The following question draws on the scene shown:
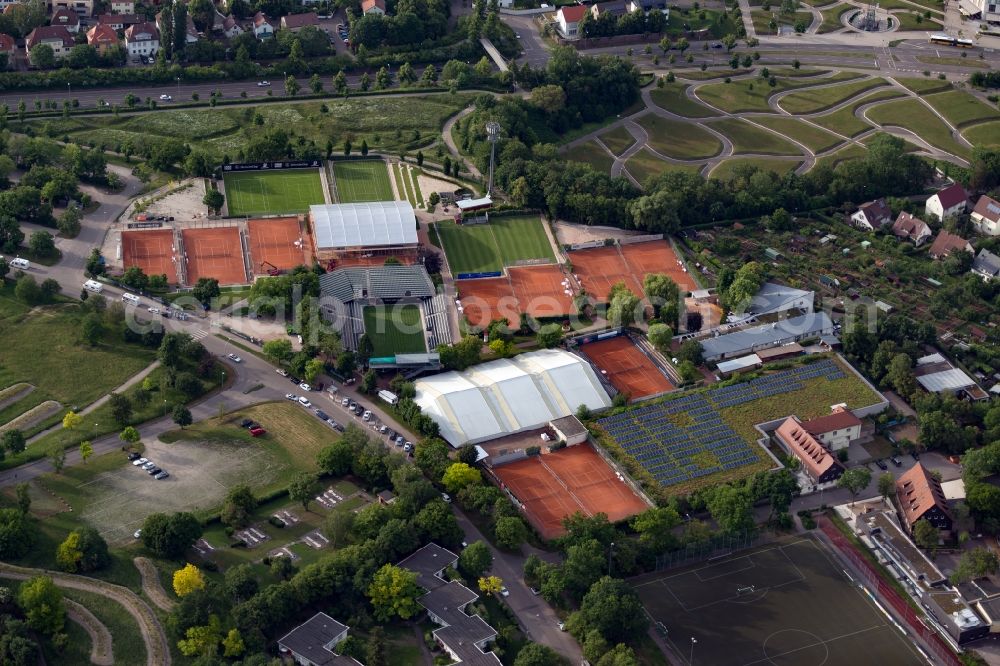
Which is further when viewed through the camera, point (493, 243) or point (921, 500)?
point (493, 243)

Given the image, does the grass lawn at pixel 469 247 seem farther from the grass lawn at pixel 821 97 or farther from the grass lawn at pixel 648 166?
the grass lawn at pixel 821 97

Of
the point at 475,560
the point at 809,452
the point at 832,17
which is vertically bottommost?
the point at 809,452

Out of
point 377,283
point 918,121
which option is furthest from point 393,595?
point 918,121

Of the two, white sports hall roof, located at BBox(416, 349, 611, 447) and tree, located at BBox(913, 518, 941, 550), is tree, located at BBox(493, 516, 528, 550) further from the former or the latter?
tree, located at BBox(913, 518, 941, 550)

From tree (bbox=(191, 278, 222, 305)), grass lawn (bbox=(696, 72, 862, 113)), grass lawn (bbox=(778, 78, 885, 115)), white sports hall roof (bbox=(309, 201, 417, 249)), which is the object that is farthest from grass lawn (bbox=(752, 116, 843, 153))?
tree (bbox=(191, 278, 222, 305))

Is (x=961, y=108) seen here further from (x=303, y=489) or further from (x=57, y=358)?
(x=57, y=358)

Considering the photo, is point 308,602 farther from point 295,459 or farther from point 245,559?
point 295,459

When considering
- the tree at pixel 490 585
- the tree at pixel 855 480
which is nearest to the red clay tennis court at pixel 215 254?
the tree at pixel 490 585

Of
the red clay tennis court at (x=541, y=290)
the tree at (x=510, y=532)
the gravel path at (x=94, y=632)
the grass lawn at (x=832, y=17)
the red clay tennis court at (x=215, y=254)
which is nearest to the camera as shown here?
the gravel path at (x=94, y=632)
